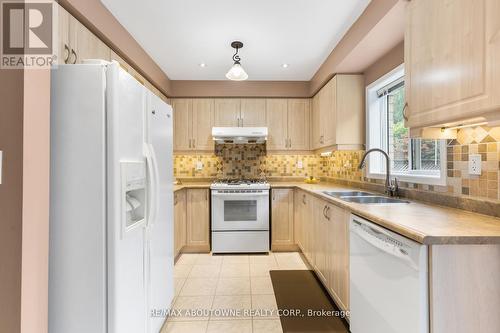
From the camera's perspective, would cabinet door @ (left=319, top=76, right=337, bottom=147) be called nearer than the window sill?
No

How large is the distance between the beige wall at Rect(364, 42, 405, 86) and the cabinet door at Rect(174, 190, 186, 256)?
8.21ft

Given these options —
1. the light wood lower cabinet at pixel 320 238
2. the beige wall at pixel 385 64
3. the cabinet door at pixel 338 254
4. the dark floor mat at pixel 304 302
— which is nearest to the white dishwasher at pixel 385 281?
the cabinet door at pixel 338 254

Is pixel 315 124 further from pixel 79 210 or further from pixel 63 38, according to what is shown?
pixel 79 210

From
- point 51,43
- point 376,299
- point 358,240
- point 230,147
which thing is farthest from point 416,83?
point 230,147

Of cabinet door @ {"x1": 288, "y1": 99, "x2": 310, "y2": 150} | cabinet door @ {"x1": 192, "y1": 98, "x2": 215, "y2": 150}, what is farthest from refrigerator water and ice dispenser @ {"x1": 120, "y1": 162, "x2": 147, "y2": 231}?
cabinet door @ {"x1": 288, "y1": 99, "x2": 310, "y2": 150}

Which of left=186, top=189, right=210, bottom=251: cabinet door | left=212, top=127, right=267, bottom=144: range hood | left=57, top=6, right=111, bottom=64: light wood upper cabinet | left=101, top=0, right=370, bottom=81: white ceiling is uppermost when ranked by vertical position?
left=101, top=0, right=370, bottom=81: white ceiling

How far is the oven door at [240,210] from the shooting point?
3.35 m

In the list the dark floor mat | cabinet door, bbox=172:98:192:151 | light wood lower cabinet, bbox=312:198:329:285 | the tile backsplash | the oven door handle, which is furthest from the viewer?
cabinet door, bbox=172:98:192:151

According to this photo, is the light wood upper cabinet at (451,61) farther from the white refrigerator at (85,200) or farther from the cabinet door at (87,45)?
the cabinet door at (87,45)

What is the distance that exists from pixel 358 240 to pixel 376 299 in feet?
1.06

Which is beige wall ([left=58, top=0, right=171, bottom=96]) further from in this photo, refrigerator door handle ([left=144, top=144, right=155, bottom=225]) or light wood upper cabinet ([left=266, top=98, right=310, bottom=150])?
light wood upper cabinet ([left=266, top=98, right=310, bottom=150])

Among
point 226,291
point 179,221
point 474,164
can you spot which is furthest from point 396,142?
point 179,221

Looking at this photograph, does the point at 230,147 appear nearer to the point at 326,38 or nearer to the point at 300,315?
the point at 326,38

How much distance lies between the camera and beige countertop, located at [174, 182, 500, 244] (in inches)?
38.5
